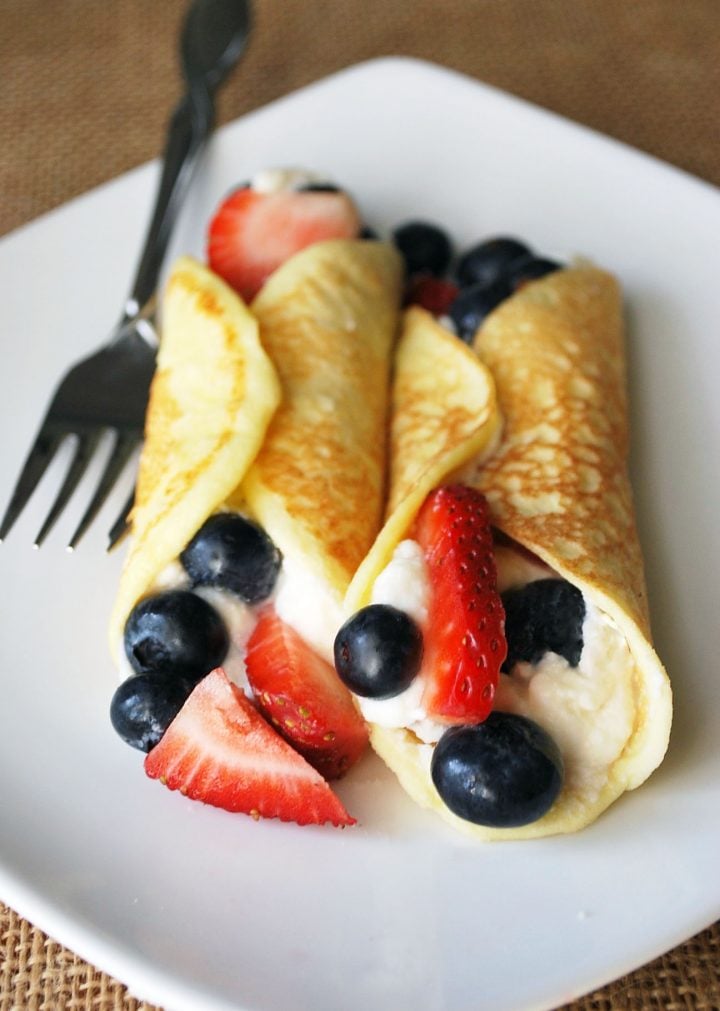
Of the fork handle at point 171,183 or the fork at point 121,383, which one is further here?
the fork handle at point 171,183

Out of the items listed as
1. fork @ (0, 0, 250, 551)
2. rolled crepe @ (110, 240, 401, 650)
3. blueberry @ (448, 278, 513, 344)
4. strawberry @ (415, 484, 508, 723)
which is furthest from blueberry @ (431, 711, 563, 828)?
blueberry @ (448, 278, 513, 344)

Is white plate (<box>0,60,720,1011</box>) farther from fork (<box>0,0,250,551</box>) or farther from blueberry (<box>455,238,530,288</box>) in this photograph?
blueberry (<box>455,238,530,288</box>)

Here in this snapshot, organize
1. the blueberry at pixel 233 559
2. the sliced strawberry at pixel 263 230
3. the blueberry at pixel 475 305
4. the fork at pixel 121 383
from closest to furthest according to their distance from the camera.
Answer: the blueberry at pixel 233 559 → the fork at pixel 121 383 → the blueberry at pixel 475 305 → the sliced strawberry at pixel 263 230

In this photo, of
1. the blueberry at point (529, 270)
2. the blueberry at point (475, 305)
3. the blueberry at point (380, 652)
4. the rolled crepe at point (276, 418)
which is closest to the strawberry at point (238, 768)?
the blueberry at point (380, 652)

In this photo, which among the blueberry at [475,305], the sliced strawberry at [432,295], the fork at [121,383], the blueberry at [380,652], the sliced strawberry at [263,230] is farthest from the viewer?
the sliced strawberry at [432,295]

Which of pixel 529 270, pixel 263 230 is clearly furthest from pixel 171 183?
pixel 529 270

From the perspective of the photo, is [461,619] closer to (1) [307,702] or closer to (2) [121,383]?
(1) [307,702]

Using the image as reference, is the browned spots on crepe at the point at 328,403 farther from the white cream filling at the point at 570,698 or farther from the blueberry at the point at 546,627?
the blueberry at the point at 546,627
